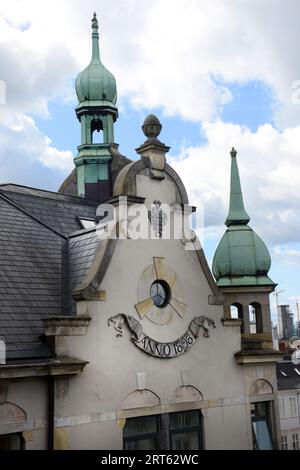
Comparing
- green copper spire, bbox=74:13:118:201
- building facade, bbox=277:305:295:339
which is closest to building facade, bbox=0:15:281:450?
green copper spire, bbox=74:13:118:201

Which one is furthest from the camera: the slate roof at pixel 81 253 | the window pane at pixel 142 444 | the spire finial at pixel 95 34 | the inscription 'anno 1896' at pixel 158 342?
the spire finial at pixel 95 34

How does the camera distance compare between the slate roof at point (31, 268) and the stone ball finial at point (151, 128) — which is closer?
the slate roof at point (31, 268)

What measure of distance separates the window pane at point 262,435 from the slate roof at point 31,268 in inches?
315

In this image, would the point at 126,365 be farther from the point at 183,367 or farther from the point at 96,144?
the point at 96,144

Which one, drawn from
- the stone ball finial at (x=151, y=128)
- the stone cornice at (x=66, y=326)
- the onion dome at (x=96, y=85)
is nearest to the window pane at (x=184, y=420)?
the stone cornice at (x=66, y=326)

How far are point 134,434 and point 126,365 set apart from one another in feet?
6.43

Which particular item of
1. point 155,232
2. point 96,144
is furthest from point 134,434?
point 96,144

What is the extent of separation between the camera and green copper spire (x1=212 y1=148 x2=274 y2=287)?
22516 mm

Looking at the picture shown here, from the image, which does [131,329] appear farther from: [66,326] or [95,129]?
[95,129]

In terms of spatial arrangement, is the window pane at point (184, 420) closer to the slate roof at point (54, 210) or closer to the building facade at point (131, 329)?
the building facade at point (131, 329)

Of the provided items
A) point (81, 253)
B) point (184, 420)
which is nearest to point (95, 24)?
point (81, 253)

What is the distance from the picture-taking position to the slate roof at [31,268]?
590 inches

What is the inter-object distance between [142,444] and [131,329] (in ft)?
10.7

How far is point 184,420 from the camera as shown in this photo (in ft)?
58.6
